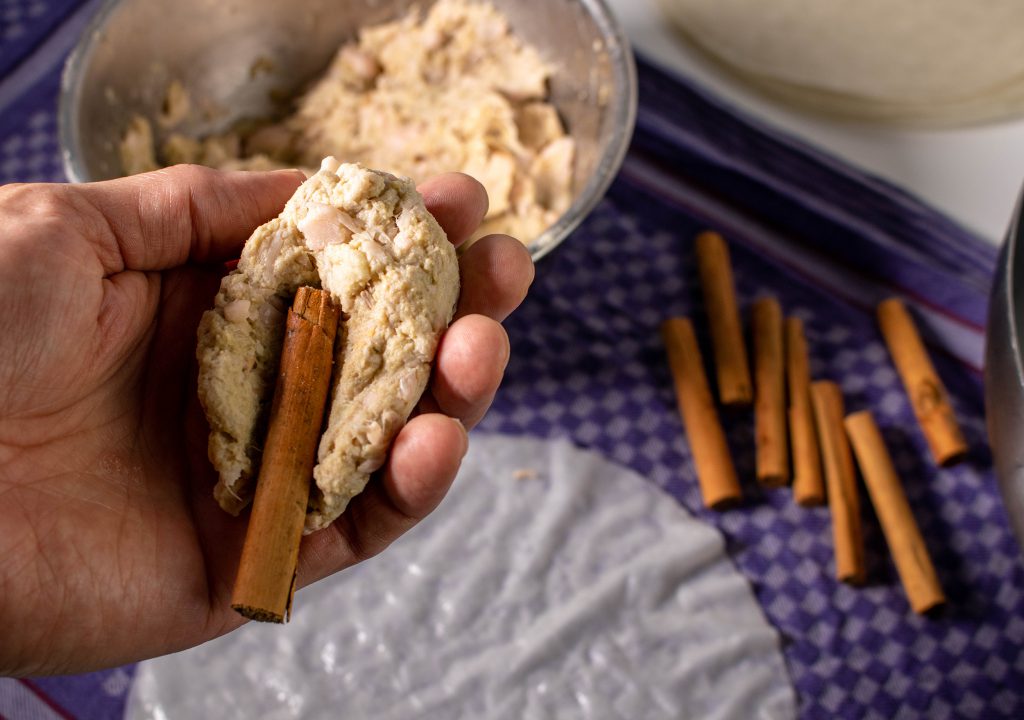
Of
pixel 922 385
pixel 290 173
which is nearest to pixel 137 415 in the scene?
pixel 290 173

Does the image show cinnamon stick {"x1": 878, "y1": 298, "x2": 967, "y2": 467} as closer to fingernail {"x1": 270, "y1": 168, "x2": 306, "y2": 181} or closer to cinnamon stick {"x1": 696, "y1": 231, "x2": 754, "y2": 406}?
cinnamon stick {"x1": 696, "y1": 231, "x2": 754, "y2": 406}

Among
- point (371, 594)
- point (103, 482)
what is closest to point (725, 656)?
point (371, 594)

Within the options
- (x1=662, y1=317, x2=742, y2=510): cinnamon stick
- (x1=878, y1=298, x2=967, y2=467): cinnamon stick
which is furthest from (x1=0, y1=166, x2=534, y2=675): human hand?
(x1=878, y1=298, x2=967, y2=467): cinnamon stick

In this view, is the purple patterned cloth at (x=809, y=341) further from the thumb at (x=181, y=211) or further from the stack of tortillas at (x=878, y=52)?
the thumb at (x=181, y=211)

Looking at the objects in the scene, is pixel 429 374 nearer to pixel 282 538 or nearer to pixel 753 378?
pixel 282 538

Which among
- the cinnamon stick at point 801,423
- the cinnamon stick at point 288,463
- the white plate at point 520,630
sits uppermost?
the cinnamon stick at point 288,463

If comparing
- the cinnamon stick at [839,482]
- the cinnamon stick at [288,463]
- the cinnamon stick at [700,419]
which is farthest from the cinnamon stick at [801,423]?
the cinnamon stick at [288,463]
